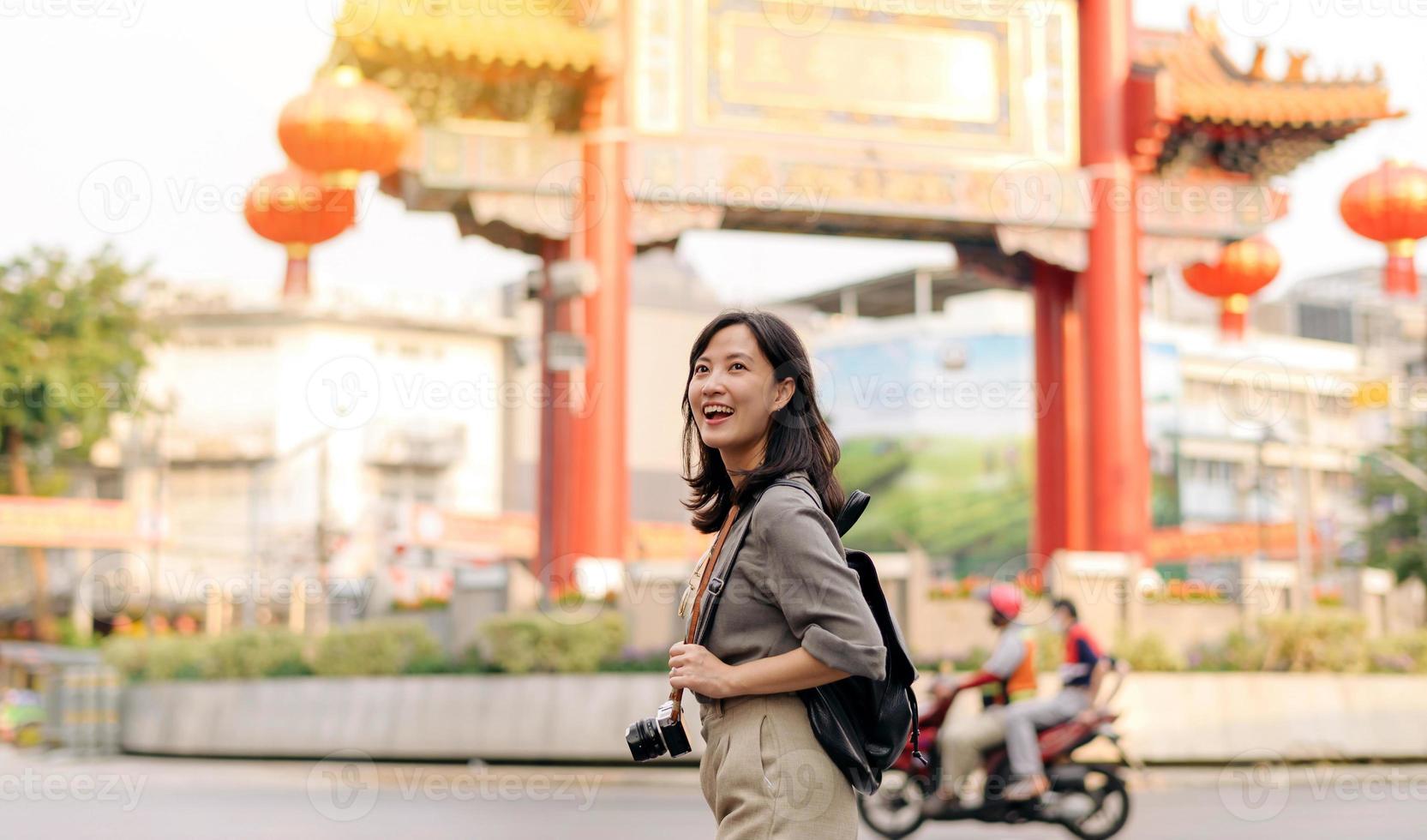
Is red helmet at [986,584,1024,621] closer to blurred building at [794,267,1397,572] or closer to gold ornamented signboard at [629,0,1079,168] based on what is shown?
gold ornamented signboard at [629,0,1079,168]

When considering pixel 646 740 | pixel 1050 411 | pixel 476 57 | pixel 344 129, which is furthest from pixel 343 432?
pixel 646 740

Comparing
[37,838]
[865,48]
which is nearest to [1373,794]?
[865,48]

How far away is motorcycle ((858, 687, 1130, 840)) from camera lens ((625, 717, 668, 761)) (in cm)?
599

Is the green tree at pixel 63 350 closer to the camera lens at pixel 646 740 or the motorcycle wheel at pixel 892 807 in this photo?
the motorcycle wheel at pixel 892 807

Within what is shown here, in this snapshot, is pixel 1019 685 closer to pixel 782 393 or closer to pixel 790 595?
pixel 782 393

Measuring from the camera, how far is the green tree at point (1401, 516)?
28.6m

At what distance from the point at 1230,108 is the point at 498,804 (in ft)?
30.4

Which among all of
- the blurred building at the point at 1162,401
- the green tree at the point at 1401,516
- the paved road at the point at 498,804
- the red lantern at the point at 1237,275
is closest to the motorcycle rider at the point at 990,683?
the paved road at the point at 498,804

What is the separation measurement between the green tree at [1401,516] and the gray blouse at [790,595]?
28.3 m

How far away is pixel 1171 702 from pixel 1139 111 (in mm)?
5387

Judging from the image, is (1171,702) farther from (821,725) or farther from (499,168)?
(821,725)

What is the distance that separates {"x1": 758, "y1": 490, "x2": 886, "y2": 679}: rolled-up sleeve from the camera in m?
2.51

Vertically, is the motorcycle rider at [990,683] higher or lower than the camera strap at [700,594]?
lower

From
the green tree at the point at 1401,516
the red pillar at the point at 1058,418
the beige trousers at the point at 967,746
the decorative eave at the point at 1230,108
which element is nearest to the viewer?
the beige trousers at the point at 967,746
